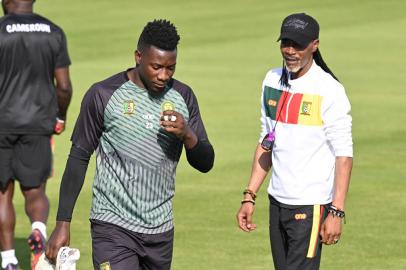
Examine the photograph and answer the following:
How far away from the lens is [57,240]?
27.7 ft

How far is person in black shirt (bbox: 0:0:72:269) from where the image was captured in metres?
12.6

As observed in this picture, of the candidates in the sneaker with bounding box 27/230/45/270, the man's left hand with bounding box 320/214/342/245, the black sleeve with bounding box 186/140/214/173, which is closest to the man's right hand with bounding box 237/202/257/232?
the man's left hand with bounding box 320/214/342/245

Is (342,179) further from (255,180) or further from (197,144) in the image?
(197,144)

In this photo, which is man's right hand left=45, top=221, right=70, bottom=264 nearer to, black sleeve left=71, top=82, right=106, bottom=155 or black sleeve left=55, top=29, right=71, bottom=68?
black sleeve left=71, top=82, right=106, bottom=155

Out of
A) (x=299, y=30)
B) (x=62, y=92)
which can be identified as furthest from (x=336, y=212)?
(x=62, y=92)

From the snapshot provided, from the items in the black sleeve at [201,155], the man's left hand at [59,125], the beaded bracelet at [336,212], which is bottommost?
the beaded bracelet at [336,212]

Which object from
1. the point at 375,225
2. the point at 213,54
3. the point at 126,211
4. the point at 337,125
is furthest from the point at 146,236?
the point at 213,54

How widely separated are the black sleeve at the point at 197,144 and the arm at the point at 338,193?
3.11 ft

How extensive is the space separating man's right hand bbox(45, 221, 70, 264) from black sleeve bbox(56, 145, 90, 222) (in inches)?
2.2

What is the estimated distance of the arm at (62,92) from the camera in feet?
42.3

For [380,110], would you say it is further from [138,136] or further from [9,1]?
[138,136]

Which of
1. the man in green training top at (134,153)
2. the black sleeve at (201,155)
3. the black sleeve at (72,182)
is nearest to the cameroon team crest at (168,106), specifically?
the man in green training top at (134,153)

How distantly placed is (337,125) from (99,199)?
1.72 meters

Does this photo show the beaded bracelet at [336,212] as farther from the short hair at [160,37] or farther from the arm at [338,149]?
the short hair at [160,37]
